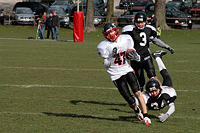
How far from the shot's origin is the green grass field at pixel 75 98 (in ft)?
20.1

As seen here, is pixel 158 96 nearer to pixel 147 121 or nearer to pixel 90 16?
pixel 147 121

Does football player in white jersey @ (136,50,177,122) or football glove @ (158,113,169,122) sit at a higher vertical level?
football player in white jersey @ (136,50,177,122)

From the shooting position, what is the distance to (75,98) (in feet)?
26.5

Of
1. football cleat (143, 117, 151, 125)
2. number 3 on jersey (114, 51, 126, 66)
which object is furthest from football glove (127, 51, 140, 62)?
football cleat (143, 117, 151, 125)

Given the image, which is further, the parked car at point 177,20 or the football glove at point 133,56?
the parked car at point 177,20

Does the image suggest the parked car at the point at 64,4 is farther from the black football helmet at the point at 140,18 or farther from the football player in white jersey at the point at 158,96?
the football player in white jersey at the point at 158,96

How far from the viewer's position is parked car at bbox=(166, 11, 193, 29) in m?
31.7

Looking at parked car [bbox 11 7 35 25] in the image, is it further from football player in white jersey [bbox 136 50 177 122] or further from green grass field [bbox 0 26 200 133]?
football player in white jersey [bbox 136 50 177 122]

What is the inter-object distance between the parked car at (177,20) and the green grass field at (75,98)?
17.9m

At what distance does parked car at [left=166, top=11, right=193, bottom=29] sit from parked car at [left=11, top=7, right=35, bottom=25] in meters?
11.2

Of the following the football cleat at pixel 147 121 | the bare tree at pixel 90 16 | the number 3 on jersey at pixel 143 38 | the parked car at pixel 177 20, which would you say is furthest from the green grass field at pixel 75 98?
the parked car at pixel 177 20

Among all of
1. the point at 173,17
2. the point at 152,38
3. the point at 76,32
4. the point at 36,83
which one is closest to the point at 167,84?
the point at 152,38

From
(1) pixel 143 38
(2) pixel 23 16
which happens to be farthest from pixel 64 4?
(1) pixel 143 38

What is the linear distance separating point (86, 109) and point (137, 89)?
4.73 feet
